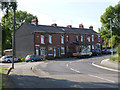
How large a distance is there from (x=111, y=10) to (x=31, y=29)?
65.8 feet

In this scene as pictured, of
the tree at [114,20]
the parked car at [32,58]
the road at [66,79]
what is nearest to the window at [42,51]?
the parked car at [32,58]

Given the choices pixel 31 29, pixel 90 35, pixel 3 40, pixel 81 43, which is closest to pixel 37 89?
pixel 3 40

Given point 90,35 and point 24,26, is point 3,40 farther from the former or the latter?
point 90,35

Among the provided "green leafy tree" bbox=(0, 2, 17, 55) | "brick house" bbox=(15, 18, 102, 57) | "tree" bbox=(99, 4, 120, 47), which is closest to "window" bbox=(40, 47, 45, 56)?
"brick house" bbox=(15, 18, 102, 57)

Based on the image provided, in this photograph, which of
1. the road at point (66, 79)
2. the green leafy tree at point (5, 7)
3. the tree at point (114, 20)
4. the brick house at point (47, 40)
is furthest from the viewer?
the brick house at point (47, 40)

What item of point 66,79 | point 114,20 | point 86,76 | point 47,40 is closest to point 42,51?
point 47,40

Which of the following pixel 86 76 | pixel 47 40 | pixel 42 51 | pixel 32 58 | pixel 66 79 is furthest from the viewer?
pixel 47 40

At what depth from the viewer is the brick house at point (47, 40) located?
142 feet

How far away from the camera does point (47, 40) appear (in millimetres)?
45031

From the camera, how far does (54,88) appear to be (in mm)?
8977

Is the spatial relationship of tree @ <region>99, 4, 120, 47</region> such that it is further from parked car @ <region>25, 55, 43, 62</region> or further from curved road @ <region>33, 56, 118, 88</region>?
curved road @ <region>33, 56, 118, 88</region>

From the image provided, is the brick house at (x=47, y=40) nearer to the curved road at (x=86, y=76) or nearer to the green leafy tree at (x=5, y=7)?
the curved road at (x=86, y=76)

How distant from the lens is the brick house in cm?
4338

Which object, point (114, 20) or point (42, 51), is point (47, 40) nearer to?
point (42, 51)
